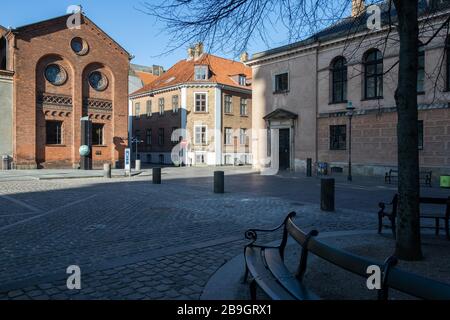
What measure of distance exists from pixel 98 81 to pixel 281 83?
15.0m

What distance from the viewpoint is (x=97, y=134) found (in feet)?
102

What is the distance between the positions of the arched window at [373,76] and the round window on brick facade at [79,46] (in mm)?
20917

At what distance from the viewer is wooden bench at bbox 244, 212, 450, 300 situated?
7.49 feet

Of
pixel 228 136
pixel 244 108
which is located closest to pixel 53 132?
pixel 228 136

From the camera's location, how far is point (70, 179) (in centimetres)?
2052

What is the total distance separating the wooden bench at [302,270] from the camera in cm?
228

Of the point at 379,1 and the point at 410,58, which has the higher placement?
the point at 379,1

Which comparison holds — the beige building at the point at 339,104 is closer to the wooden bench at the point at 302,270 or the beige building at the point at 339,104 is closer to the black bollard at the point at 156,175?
the black bollard at the point at 156,175

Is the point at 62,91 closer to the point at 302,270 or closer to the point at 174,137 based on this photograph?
the point at 174,137

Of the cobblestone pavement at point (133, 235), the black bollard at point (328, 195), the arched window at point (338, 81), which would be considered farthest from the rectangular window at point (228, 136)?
the black bollard at point (328, 195)

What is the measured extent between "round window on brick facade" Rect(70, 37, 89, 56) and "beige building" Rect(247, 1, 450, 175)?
1314 cm
